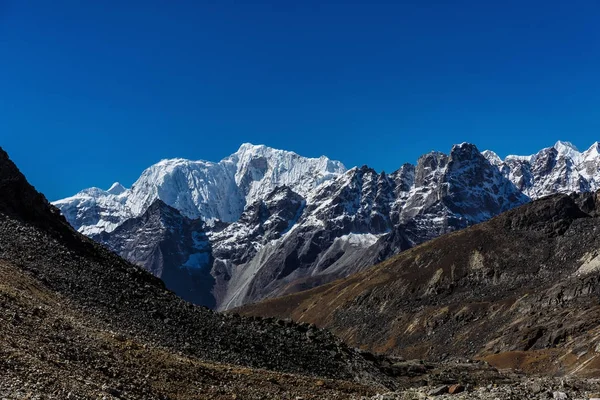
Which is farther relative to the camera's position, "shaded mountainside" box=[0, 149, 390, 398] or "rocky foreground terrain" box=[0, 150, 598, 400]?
"shaded mountainside" box=[0, 149, 390, 398]

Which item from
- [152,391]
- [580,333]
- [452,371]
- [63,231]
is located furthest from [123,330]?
[580,333]

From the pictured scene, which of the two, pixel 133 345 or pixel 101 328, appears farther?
pixel 101 328

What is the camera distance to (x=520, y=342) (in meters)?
158

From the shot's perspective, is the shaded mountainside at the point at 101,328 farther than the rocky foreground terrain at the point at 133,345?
Yes

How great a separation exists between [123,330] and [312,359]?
1965 cm

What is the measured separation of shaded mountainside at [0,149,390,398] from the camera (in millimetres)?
34312

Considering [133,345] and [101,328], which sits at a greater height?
[101,328]

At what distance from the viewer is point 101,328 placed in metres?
46.3

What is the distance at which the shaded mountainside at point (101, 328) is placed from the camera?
1351 inches

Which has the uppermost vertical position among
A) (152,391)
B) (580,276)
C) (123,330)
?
(580,276)

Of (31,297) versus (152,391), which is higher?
(31,297)

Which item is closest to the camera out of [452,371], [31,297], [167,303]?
[31,297]

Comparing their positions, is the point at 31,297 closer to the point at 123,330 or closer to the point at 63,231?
the point at 123,330

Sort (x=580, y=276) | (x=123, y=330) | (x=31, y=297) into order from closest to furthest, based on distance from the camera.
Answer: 1. (x=31, y=297)
2. (x=123, y=330)
3. (x=580, y=276)
